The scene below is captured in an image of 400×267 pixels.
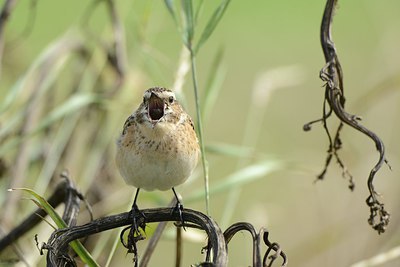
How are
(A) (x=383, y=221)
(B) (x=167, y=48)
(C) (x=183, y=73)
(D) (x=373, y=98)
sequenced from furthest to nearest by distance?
(B) (x=167, y=48) < (D) (x=373, y=98) < (C) (x=183, y=73) < (A) (x=383, y=221)

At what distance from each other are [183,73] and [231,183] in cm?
34

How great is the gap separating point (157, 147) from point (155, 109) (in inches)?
4.5

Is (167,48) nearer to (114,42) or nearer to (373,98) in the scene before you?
(114,42)

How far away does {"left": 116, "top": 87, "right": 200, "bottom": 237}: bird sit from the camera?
7.54 feet

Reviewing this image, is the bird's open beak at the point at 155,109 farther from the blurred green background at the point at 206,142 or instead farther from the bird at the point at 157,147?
the blurred green background at the point at 206,142

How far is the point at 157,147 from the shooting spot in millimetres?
2340

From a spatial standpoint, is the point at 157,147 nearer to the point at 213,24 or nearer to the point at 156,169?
the point at 156,169

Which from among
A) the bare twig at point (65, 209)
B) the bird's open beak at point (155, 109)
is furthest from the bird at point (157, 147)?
the bare twig at point (65, 209)

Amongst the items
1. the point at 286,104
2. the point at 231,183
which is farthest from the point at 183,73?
the point at 286,104

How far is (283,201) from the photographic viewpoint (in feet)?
17.9

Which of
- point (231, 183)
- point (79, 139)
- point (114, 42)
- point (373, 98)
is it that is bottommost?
point (231, 183)

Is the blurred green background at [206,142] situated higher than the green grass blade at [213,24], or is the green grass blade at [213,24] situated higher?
the blurred green background at [206,142]

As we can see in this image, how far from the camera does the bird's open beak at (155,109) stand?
7.72 ft

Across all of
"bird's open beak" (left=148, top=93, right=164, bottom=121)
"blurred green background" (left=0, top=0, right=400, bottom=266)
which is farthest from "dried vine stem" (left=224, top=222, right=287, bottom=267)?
"bird's open beak" (left=148, top=93, right=164, bottom=121)
